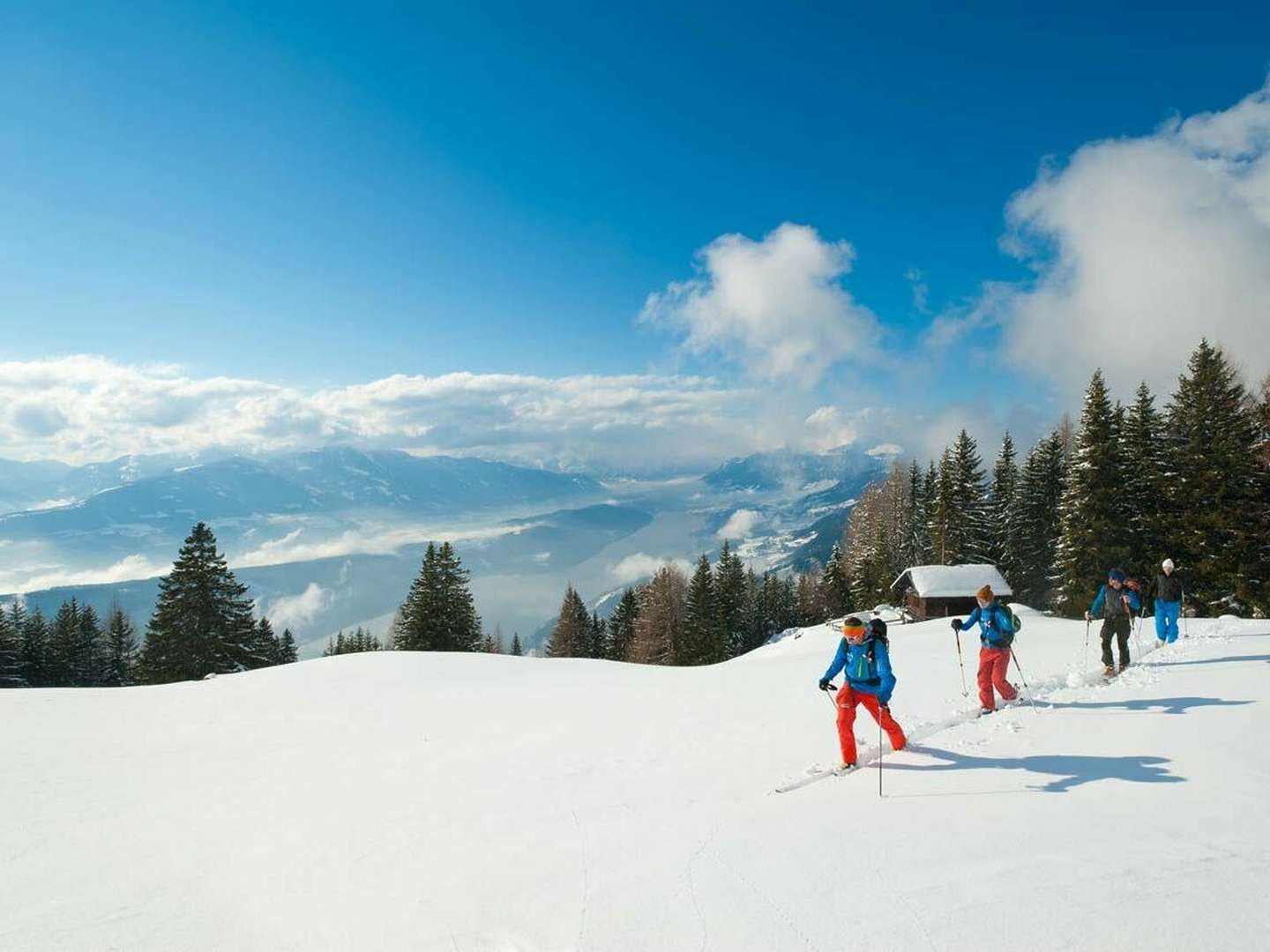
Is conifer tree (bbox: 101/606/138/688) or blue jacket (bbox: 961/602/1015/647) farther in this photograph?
conifer tree (bbox: 101/606/138/688)

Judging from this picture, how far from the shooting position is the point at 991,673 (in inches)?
429

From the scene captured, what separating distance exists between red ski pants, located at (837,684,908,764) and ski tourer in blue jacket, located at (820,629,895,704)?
0.35 feet

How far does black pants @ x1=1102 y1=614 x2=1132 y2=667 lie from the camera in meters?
13.1

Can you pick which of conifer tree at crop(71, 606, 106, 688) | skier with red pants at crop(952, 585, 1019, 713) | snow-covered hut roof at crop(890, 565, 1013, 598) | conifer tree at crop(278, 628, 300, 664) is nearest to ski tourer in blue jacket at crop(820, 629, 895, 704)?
skier with red pants at crop(952, 585, 1019, 713)

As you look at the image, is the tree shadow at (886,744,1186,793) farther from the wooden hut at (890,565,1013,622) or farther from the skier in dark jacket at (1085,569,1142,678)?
the wooden hut at (890,565,1013,622)

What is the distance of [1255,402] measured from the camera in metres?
32.9

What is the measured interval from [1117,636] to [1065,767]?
23.0ft

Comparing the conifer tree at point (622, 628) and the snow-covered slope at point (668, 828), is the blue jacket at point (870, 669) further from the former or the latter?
the conifer tree at point (622, 628)

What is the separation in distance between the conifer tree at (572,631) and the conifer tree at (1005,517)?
41.7m

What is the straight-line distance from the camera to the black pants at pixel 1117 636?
13.1m

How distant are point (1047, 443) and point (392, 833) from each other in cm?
6373

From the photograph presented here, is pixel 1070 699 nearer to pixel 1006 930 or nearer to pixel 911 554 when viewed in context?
pixel 1006 930

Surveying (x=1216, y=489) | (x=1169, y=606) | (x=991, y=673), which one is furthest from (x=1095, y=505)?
(x=991, y=673)

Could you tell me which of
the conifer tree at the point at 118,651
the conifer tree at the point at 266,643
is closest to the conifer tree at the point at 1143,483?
the conifer tree at the point at 266,643
